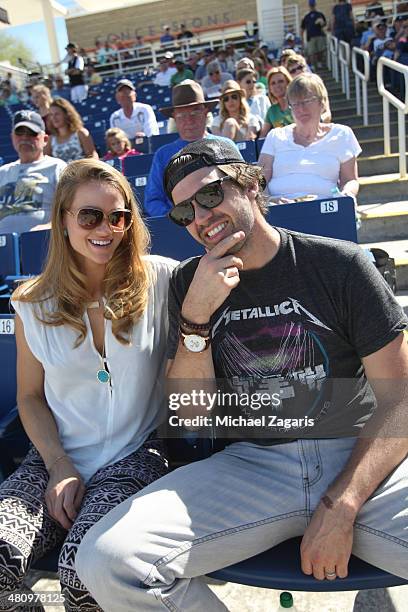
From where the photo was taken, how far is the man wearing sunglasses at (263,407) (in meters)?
1.33

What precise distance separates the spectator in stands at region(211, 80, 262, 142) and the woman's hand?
149 inches

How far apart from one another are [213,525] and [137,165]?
3811mm

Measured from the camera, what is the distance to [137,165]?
4727 mm

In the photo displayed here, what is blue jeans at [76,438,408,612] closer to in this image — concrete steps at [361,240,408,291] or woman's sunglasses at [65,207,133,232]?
woman's sunglasses at [65,207,133,232]

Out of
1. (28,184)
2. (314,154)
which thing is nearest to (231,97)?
(314,154)

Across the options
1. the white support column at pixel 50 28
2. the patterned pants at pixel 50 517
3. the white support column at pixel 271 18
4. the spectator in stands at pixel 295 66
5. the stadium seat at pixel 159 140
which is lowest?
the patterned pants at pixel 50 517

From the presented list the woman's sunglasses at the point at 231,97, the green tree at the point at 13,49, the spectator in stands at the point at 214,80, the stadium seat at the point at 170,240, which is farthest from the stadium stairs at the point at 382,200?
the green tree at the point at 13,49

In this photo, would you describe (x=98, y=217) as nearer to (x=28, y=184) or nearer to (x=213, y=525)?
(x=213, y=525)

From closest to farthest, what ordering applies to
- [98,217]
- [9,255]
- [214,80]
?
[98,217] < [9,255] < [214,80]

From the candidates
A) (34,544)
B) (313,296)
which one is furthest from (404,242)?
(34,544)

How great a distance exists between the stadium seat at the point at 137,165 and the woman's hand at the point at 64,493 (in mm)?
3452

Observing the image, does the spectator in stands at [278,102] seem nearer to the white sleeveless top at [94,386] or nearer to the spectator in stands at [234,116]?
the spectator in stands at [234,116]

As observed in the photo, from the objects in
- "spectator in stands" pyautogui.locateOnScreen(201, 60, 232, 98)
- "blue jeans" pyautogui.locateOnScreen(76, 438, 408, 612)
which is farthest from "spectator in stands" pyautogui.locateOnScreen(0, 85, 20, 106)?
"blue jeans" pyautogui.locateOnScreen(76, 438, 408, 612)

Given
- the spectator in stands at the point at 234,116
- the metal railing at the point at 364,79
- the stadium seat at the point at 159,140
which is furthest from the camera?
the metal railing at the point at 364,79
